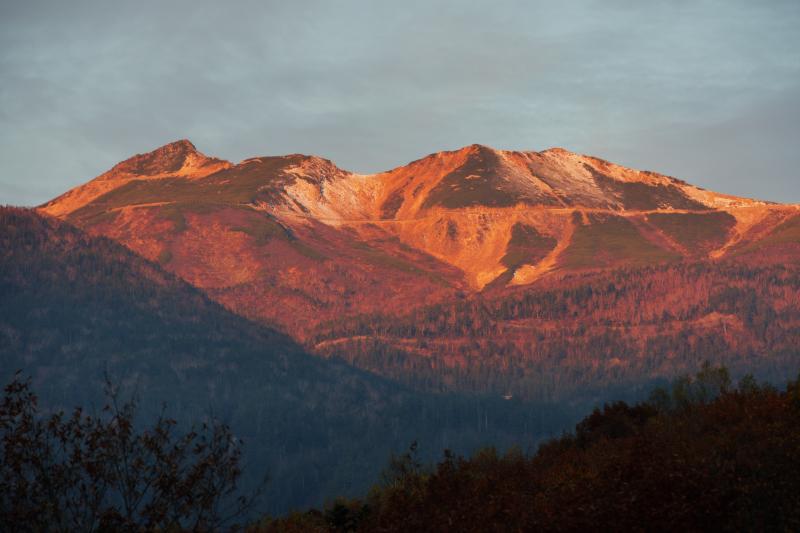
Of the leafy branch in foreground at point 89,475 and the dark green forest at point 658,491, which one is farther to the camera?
the dark green forest at point 658,491

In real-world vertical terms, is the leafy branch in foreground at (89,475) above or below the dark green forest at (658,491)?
above

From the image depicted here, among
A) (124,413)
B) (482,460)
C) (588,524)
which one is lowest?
(482,460)

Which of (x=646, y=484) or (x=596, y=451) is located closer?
(x=646, y=484)

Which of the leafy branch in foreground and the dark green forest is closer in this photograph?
the leafy branch in foreground

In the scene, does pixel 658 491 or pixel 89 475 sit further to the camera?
pixel 658 491

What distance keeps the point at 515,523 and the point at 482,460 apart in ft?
215

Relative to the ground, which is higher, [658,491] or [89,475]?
[89,475]

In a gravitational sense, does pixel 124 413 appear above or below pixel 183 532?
above

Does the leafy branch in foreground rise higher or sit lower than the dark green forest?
higher

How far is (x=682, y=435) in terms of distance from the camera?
80.4m

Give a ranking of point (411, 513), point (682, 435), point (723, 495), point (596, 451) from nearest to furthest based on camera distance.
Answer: point (723, 495) → point (411, 513) → point (682, 435) → point (596, 451)

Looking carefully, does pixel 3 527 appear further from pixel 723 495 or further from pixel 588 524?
pixel 723 495

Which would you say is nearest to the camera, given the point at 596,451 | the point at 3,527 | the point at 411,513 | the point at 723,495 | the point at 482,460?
the point at 3,527

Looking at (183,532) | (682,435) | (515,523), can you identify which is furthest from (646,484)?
(682,435)
